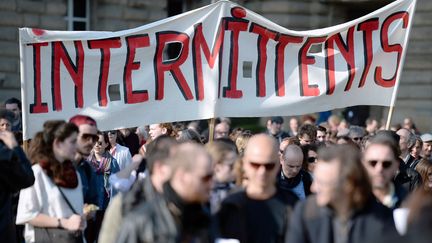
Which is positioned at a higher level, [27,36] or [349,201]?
[27,36]

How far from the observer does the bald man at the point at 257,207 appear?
5.96 meters

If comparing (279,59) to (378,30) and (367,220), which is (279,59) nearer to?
(378,30)

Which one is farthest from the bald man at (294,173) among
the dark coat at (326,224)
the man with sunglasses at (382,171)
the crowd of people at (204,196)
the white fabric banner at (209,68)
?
the dark coat at (326,224)

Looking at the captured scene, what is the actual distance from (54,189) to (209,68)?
3.29 meters

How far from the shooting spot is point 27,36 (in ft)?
28.6

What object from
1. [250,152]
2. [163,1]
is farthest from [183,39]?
[163,1]

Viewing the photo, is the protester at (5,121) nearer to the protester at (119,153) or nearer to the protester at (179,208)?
the protester at (119,153)

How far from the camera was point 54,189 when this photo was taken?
6.66m

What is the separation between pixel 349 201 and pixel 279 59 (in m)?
4.92

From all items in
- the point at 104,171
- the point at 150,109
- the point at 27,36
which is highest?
the point at 27,36

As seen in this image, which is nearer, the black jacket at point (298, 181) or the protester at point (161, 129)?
the black jacket at point (298, 181)

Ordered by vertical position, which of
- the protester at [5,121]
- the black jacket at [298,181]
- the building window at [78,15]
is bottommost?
the black jacket at [298,181]

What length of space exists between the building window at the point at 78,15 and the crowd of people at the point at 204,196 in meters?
14.1

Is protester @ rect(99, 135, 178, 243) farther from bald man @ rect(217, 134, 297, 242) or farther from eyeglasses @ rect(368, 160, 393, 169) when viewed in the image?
eyeglasses @ rect(368, 160, 393, 169)
